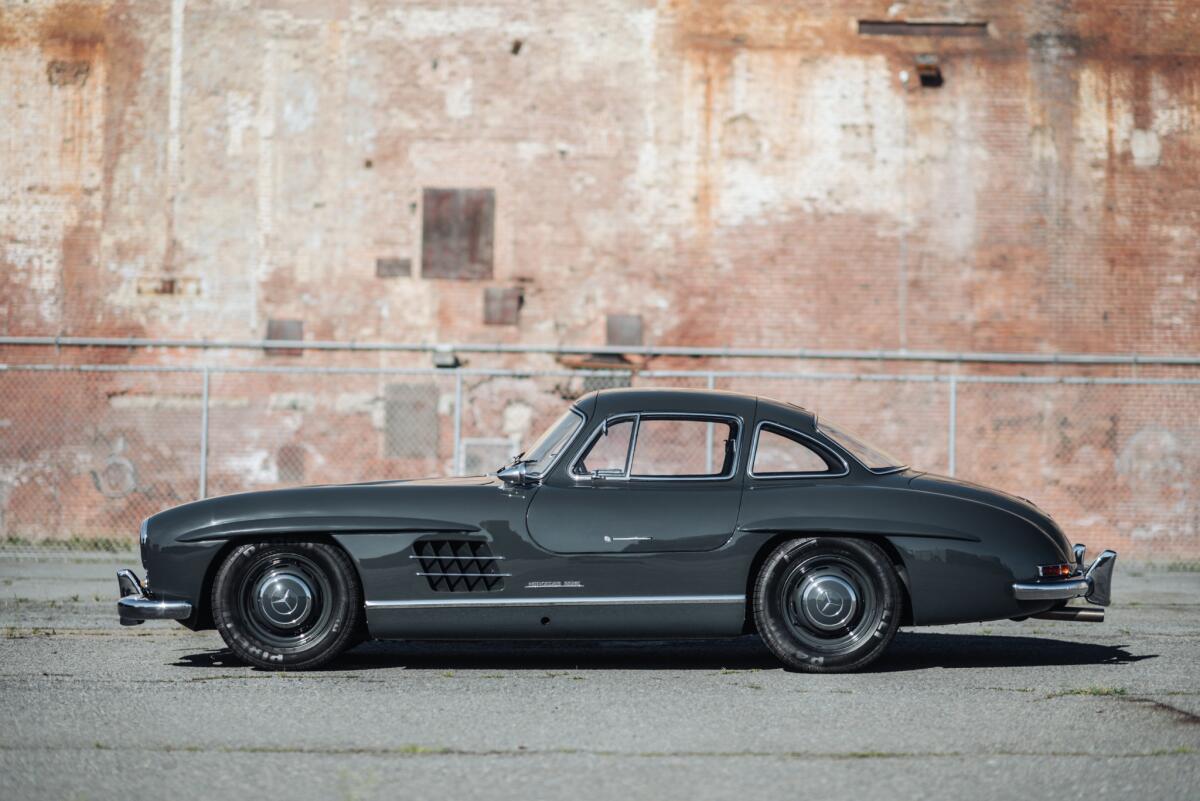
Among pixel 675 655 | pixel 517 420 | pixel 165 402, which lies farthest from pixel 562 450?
pixel 165 402

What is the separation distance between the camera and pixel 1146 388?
17.5 meters

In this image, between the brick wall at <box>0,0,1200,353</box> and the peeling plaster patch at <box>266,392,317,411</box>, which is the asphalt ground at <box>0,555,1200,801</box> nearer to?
the peeling plaster patch at <box>266,392,317,411</box>

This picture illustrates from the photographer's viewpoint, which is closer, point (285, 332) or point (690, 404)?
point (690, 404)

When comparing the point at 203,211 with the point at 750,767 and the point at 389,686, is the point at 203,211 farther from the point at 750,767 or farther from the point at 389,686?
the point at 750,767

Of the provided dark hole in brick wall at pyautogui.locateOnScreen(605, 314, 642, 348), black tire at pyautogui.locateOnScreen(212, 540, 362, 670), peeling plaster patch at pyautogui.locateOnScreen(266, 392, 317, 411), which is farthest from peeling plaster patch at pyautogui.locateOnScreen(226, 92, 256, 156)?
black tire at pyautogui.locateOnScreen(212, 540, 362, 670)

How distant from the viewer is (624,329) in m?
18.0

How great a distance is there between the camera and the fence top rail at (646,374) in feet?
52.7

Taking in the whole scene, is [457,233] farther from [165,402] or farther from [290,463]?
[165,402]

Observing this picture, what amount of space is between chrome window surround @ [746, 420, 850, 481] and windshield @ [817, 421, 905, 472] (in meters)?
0.08

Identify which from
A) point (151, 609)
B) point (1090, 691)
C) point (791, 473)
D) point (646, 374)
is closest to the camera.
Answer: point (1090, 691)

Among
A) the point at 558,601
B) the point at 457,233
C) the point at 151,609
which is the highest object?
the point at 457,233

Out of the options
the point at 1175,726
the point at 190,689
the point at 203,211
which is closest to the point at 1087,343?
the point at 203,211

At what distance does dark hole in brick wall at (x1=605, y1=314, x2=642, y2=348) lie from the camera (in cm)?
1794

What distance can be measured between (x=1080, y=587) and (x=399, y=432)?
11.8 metres
